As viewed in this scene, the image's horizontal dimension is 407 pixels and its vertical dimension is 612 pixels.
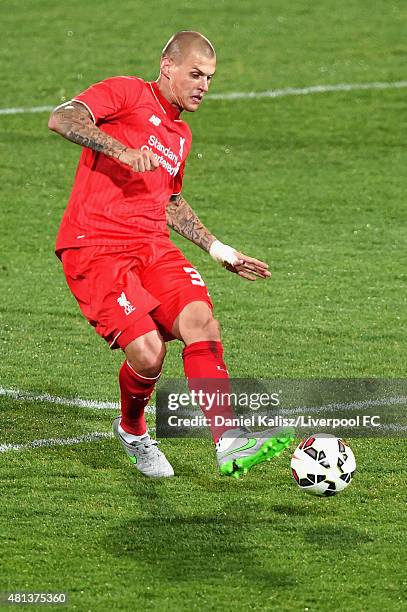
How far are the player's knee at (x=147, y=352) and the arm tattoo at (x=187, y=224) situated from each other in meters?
0.71

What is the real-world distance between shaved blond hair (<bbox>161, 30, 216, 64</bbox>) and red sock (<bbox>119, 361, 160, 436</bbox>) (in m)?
1.47

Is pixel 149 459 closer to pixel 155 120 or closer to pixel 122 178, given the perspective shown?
pixel 122 178

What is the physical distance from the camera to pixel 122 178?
665cm

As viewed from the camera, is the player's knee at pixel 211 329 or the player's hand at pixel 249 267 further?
the player's hand at pixel 249 267

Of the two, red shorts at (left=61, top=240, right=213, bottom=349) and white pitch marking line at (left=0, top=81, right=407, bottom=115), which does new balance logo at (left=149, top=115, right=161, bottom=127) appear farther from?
white pitch marking line at (left=0, top=81, right=407, bottom=115)

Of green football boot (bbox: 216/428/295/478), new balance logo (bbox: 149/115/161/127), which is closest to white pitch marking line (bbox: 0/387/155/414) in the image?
new balance logo (bbox: 149/115/161/127)

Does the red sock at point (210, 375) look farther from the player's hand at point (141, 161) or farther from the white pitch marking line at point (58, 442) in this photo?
the white pitch marking line at point (58, 442)

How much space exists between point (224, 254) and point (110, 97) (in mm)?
915

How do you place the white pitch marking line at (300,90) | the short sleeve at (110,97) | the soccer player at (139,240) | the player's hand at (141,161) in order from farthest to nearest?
the white pitch marking line at (300,90)
the short sleeve at (110,97)
the soccer player at (139,240)
the player's hand at (141,161)

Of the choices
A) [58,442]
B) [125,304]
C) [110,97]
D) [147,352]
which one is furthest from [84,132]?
[58,442]

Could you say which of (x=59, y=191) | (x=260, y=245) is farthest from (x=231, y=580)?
(x=59, y=191)

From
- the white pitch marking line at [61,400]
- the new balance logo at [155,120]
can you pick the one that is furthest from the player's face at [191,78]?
the white pitch marking line at [61,400]

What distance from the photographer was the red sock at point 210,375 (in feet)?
19.6

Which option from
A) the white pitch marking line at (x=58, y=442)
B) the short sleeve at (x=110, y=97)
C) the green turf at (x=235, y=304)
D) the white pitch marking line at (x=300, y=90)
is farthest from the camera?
the white pitch marking line at (x=300, y=90)
